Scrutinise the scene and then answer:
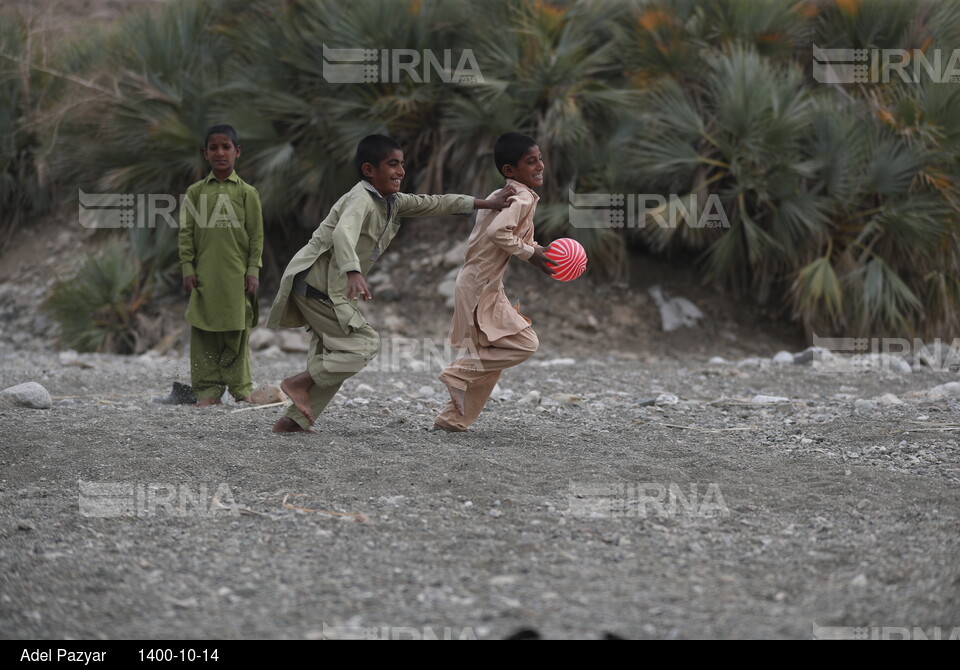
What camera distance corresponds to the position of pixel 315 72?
419 inches

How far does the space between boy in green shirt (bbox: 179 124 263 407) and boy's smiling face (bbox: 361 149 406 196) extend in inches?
59.7

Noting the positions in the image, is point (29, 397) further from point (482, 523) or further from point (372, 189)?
point (482, 523)

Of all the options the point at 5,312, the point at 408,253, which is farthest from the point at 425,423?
the point at 5,312

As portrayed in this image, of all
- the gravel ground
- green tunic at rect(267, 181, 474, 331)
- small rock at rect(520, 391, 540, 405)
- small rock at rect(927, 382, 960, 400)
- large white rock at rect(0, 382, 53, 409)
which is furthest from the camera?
small rock at rect(927, 382, 960, 400)

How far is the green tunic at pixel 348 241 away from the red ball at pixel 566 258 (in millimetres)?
488

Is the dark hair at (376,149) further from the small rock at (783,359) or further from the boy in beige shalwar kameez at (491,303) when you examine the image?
the small rock at (783,359)

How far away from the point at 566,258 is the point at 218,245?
243cm

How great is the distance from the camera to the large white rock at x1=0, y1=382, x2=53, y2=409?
5.98m

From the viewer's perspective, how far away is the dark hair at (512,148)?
198 inches

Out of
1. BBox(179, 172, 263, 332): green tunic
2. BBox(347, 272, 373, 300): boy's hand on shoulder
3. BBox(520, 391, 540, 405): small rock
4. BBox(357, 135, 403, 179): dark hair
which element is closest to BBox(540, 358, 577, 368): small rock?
BBox(520, 391, 540, 405): small rock

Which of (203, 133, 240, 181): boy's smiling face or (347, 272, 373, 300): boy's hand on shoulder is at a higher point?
(203, 133, 240, 181): boy's smiling face

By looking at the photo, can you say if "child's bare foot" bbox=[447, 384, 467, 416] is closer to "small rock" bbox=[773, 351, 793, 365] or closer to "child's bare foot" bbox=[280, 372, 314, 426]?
"child's bare foot" bbox=[280, 372, 314, 426]

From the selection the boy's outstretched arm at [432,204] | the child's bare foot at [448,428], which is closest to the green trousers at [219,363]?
the child's bare foot at [448,428]

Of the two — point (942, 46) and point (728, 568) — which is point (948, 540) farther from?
point (942, 46)
